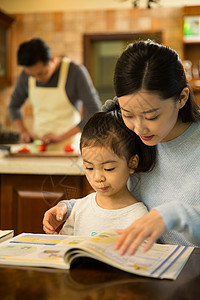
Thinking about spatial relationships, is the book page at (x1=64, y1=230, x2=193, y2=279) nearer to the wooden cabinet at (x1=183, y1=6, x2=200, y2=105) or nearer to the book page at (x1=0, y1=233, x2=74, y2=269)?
the book page at (x1=0, y1=233, x2=74, y2=269)

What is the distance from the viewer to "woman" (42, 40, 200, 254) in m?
0.90

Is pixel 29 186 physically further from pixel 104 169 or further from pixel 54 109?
pixel 104 169

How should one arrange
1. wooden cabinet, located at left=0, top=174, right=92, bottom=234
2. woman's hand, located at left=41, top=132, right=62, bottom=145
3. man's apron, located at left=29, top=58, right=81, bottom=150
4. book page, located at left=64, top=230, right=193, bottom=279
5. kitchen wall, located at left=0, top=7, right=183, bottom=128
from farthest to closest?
kitchen wall, located at left=0, top=7, right=183, bottom=128 → man's apron, located at left=29, top=58, right=81, bottom=150 → woman's hand, located at left=41, top=132, right=62, bottom=145 → wooden cabinet, located at left=0, top=174, right=92, bottom=234 → book page, located at left=64, top=230, right=193, bottom=279

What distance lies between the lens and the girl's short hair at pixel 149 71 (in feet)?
3.73

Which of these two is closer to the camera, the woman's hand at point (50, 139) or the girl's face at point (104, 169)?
the girl's face at point (104, 169)

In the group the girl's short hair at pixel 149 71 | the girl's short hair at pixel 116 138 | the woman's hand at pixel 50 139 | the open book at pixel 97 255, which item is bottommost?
the woman's hand at pixel 50 139

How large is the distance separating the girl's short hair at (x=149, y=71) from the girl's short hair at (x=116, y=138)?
0.15 meters

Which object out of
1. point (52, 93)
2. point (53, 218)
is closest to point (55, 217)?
point (53, 218)

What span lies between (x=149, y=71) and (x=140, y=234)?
465mm

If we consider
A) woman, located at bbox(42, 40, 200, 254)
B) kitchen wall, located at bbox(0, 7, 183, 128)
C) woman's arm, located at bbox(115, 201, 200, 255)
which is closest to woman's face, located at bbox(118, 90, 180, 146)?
woman, located at bbox(42, 40, 200, 254)

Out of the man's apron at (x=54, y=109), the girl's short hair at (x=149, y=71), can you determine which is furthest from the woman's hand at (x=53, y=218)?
the man's apron at (x=54, y=109)

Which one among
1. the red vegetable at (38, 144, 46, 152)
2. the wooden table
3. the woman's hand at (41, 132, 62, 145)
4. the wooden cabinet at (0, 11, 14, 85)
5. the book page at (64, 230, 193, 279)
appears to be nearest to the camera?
the wooden table

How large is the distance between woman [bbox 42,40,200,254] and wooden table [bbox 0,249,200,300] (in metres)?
0.07

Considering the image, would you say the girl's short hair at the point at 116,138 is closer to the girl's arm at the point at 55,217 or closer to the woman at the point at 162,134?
the woman at the point at 162,134
